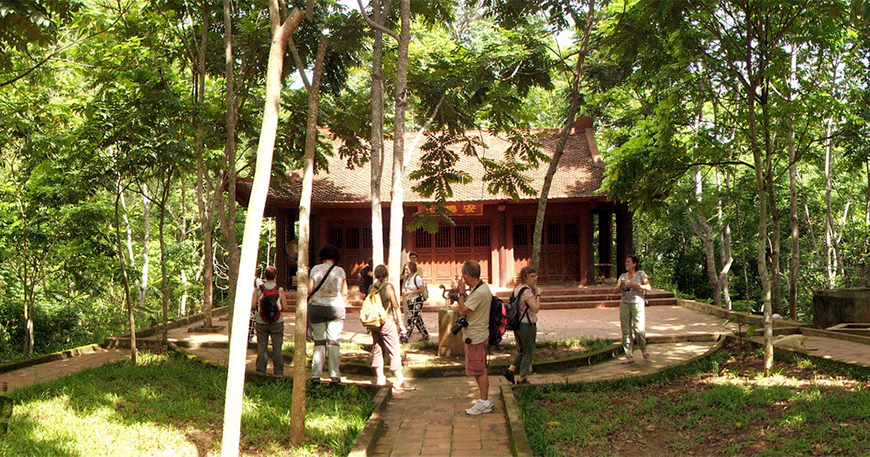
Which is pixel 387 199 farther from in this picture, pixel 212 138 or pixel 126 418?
pixel 126 418

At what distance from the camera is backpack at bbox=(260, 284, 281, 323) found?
301 inches

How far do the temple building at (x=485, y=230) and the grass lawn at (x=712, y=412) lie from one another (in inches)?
423

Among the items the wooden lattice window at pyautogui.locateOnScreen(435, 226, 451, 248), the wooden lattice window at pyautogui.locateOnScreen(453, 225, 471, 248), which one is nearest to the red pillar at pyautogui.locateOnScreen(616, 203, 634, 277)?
the wooden lattice window at pyautogui.locateOnScreen(453, 225, 471, 248)

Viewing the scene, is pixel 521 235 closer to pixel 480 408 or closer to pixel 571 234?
pixel 571 234

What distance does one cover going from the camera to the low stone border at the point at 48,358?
894 cm

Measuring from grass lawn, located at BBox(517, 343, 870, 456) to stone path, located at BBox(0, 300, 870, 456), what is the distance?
415 mm

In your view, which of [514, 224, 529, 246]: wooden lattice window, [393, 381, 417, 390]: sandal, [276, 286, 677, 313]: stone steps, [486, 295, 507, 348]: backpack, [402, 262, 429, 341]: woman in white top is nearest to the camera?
[486, 295, 507, 348]: backpack

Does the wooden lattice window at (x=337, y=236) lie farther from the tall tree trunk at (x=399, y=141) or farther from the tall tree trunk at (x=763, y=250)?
the tall tree trunk at (x=763, y=250)

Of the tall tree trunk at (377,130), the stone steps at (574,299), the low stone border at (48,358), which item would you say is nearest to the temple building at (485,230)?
the stone steps at (574,299)

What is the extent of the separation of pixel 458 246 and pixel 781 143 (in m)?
9.95

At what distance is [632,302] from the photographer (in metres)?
8.36

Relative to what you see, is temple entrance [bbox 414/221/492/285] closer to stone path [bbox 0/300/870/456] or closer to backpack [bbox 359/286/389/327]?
stone path [bbox 0/300/870/456]

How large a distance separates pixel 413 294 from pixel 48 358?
5.52 metres

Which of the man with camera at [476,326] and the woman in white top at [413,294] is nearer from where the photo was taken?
the man with camera at [476,326]
